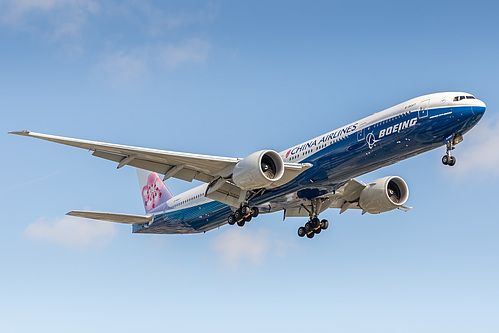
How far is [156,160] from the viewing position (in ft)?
99.9

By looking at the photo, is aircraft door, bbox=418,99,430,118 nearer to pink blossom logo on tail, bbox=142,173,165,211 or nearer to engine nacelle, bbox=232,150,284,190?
engine nacelle, bbox=232,150,284,190

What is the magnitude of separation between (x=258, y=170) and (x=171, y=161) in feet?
14.7

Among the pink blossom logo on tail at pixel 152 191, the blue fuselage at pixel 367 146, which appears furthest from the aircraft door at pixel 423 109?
the pink blossom logo on tail at pixel 152 191

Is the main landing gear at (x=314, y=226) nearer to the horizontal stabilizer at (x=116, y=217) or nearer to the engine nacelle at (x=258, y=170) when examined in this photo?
the engine nacelle at (x=258, y=170)

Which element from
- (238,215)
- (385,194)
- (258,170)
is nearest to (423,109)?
(258,170)

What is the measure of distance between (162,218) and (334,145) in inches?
552

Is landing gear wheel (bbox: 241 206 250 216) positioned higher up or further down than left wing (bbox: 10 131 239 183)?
further down

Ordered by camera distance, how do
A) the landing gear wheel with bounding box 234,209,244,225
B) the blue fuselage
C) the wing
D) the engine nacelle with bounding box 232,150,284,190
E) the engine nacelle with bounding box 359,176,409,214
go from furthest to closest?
the engine nacelle with bounding box 359,176,409,214 → the landing gear wheel with bounding box 234,209,244,225 → the engine nacelle with bounding box 232,150,284,190 → the wing → the blue fuselage

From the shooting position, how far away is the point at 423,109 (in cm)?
2656

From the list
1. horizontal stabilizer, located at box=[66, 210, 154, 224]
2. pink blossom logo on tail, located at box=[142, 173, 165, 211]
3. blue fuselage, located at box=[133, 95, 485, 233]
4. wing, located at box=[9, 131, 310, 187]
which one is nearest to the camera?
A: blue fuselage, located at box=[133, 95, 485, 233]

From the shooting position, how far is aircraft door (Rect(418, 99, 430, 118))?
2644 cm

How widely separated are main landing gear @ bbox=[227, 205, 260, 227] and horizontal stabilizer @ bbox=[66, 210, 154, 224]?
8.18 meters

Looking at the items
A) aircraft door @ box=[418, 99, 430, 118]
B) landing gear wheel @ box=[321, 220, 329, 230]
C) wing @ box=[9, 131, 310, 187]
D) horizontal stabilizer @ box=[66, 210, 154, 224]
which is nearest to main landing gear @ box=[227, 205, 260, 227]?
wing @ box=[9, 131, 310, 187]

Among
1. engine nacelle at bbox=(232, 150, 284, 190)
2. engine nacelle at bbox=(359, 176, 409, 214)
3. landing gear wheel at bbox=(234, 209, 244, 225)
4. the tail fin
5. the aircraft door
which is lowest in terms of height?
landing gear wheel at bbox=(234, 209, 244, 225)
